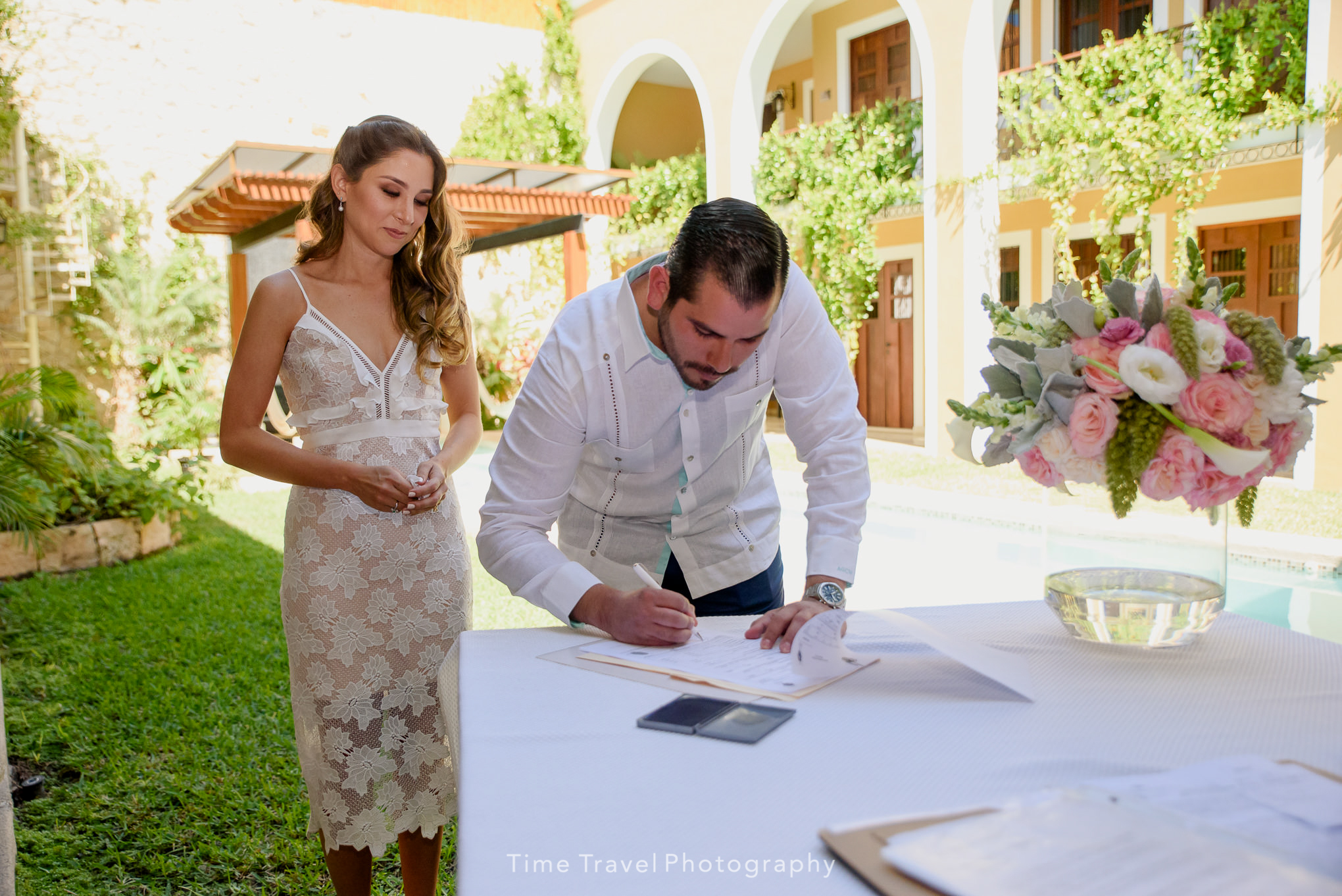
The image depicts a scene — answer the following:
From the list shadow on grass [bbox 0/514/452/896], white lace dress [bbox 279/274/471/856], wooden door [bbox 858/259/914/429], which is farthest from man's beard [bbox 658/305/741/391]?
wooden door [bbox 858/259/914/429]

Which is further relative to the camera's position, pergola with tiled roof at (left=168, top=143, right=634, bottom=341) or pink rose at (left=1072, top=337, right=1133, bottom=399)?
pergola with tiled roof at (left=168, top=143, right=634, bottom=341)

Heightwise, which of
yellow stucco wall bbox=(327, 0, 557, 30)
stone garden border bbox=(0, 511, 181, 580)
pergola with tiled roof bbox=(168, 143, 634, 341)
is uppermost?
yellow stucco wall bbox=(327, 0, 557, 30)

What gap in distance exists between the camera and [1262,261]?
10164 mm

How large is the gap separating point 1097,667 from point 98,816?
2920 millimetres

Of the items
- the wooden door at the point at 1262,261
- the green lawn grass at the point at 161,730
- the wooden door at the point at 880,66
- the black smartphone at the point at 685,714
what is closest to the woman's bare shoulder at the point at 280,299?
the black smartphone at the point at 685,714

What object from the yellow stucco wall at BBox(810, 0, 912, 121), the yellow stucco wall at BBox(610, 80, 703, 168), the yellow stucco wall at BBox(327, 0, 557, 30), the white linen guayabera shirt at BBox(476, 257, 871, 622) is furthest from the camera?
the yellow stucco wall at BBox(610, 80, 703, 168)

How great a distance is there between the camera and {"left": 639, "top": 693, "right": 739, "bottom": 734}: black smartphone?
1148 mm

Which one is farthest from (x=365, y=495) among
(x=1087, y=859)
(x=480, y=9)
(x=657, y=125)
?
(x=657, y=125)

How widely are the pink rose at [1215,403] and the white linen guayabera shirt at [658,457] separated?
684mm

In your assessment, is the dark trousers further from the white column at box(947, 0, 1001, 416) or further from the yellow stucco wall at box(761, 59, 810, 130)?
the yellow stucco wall at box(761, 59, 810, 130)

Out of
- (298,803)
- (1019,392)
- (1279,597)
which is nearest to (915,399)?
(1279,597)

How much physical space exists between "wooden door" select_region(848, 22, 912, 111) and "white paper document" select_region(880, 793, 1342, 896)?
1291 cm

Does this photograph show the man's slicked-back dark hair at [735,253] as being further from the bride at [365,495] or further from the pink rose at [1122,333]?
the bride at [365,495]

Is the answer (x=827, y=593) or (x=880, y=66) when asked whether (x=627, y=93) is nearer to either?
(x=880, y=66)
